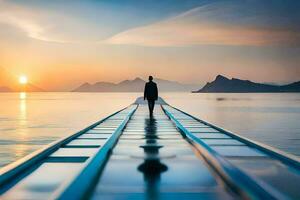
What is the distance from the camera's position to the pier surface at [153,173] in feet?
20.8

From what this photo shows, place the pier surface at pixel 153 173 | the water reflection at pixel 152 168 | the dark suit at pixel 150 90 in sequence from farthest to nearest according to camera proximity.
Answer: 1. the dark suit at pixel 150 90
2. the water reflection at pixel 152 168
3. the pier surface at pixel 153 173

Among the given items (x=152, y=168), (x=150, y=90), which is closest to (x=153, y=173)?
(x=152, y=168)

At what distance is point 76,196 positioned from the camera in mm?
5758

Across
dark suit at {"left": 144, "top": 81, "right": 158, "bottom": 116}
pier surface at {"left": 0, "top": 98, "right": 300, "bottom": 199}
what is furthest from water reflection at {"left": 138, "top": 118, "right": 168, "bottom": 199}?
dark suit at {"left": 144, "top": 81, "right": 158, "bottom": 116}

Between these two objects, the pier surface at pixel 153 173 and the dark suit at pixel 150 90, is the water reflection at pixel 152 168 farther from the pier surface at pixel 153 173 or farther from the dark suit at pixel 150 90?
the dark suit at pixel 150 90

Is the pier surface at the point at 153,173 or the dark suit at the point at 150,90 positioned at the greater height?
the dark suit at the point at 150,90

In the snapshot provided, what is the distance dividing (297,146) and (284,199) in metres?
17.6

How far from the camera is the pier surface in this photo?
635cm

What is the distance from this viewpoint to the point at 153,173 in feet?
26.1

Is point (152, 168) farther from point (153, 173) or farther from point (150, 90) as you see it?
point (150, 90)

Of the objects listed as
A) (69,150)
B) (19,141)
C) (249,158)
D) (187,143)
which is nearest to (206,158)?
(249,158)

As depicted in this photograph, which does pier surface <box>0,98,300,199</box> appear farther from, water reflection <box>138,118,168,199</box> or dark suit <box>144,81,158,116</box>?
dark suit <box>144,81,158,116</box>

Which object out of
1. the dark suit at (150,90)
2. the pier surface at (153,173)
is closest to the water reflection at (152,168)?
the pier surface at (153,173)

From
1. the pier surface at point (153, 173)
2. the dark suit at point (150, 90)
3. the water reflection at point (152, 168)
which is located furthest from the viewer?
the dark suit at point (150, 90)
